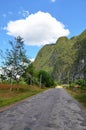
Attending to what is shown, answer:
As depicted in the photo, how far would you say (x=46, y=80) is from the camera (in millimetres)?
171750

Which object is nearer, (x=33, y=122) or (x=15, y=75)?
(x=33, y=122)

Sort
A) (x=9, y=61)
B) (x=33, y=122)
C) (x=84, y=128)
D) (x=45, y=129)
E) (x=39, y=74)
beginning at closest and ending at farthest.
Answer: (x=45, y=129)
(x=84, y=128)
(x=33, y=122)
(x=9, y=61)
(x=39, y=74)

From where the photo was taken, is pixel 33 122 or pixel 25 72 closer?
pixel 33 122

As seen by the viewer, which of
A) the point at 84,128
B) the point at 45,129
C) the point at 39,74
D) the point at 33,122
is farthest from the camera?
the point at 39,74

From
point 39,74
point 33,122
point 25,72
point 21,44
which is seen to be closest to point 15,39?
point 21,44

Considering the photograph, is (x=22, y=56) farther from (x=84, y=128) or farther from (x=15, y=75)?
(x=84, y=128)

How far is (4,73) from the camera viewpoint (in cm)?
6388

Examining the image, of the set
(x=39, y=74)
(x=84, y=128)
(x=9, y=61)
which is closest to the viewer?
(x=84, y=128)

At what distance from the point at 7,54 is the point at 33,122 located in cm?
4859

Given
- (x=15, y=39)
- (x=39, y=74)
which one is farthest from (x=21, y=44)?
(x=39, y=74)

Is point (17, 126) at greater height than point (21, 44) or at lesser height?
lesser

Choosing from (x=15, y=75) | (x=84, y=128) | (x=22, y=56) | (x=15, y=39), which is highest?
(x=15, y=39)

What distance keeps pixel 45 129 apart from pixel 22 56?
5124cm

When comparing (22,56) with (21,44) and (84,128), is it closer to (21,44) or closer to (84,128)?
(21,44)
